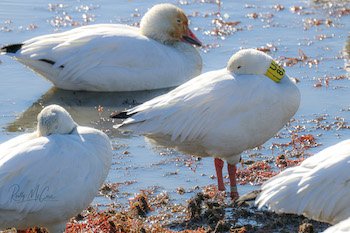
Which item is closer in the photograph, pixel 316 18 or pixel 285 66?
pixel 285 66

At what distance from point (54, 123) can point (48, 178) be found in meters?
0.58

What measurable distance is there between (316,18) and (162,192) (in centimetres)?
697

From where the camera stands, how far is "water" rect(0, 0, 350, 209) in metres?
9.45

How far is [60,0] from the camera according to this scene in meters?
16.3

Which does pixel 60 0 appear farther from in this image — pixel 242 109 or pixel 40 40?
pixel 242 109

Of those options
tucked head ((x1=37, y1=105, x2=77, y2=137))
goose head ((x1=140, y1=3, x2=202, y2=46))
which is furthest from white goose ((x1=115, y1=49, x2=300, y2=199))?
goose head ((x1=140, y1=3, x2=202, y2=46))

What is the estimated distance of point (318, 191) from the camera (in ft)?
22.1

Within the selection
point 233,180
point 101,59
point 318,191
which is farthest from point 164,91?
point 318,191

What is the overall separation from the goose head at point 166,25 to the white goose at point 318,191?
600 centimetres

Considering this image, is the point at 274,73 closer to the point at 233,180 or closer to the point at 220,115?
the point at 220,115

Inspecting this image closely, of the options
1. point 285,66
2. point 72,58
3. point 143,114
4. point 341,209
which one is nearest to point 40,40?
point 72,58
